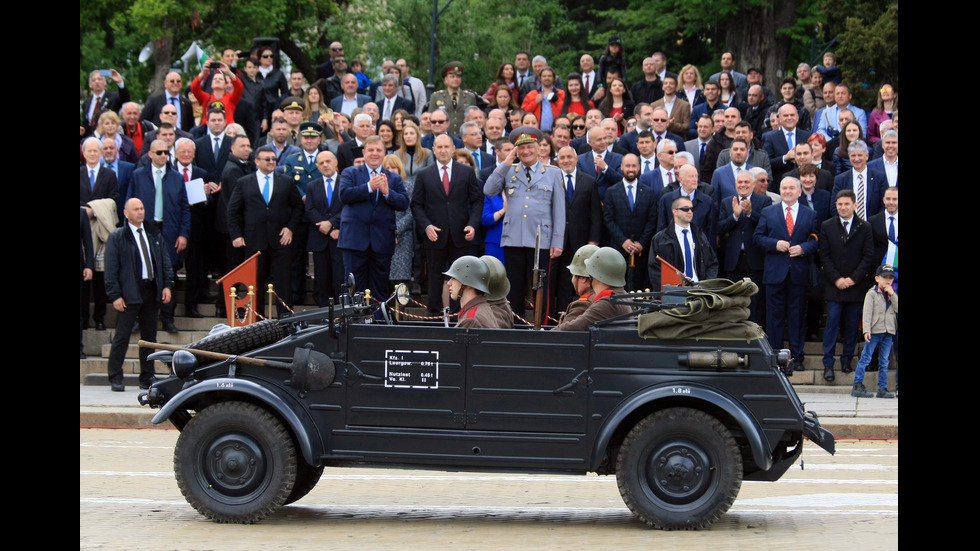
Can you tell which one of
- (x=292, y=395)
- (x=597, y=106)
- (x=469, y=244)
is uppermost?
(x=597, y=106)

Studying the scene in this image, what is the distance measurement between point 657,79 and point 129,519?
1514cm

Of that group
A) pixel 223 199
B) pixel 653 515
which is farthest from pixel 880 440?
pixel 223 199

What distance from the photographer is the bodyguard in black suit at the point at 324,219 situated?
1778 centimetres

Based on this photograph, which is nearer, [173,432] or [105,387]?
[173,432]

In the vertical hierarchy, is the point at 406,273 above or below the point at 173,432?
above

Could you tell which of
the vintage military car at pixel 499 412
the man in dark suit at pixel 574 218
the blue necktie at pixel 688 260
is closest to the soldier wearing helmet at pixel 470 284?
the vintage military car at pixel 499 412

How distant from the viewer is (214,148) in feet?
63.7

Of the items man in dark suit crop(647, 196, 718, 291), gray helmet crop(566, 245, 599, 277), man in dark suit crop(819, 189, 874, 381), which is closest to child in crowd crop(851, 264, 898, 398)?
man in dark suit crop(819, 189, 874, 381)

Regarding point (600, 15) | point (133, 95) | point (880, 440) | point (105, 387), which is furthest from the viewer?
point (600, 15)

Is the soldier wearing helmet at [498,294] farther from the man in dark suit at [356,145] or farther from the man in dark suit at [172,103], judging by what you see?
the man in dark suit at [172,103]

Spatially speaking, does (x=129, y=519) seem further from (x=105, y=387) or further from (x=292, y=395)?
(x=105, y=387)

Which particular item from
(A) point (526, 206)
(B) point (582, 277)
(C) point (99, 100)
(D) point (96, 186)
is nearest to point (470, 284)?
(B) point (582, 277)

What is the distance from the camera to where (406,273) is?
18000 millimetres

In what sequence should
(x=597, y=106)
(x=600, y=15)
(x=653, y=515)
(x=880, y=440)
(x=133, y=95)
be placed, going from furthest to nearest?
(x=600, y=15)
(x=133, y=95)
(x=597, y=106)
(x=880, y=440)
(x=653, y=515)
